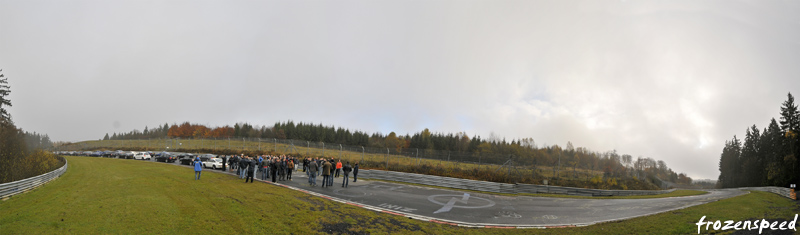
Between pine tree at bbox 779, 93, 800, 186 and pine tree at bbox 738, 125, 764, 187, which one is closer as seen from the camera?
pine tree at bbox 779, 93, 800, 186

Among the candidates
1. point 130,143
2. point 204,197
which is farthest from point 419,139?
point 204,197

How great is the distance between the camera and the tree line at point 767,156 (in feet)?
151

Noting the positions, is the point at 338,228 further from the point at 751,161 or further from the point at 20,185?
the point at 751,161

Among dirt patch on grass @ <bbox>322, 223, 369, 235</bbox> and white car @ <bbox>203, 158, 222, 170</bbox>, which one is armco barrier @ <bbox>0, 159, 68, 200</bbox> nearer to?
dirt patch on grass @ <bbox>322, 223, 369, 235</bbox>

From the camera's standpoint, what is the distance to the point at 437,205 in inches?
629

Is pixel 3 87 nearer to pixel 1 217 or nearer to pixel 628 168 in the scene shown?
pixel 1 217

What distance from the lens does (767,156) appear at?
2506 inches

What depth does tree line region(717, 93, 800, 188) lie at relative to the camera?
46031 millimetres

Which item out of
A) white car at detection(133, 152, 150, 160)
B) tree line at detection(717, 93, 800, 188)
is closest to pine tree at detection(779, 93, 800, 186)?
tree line at detection(717, 93, 800, 188)

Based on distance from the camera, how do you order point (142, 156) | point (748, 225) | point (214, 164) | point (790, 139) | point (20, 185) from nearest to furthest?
point (748, 225) < point (20, 185) < point (214, 164) < point (142, 156) < point (790, 139)

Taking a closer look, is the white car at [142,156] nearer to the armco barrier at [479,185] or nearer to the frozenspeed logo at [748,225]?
the armco barrier at [479,185]

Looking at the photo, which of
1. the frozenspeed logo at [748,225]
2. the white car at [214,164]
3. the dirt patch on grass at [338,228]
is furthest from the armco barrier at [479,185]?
the dirt patch on grass at [338,228]

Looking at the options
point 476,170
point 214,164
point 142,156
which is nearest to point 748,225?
point 476,170

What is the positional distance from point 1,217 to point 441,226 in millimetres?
12499
